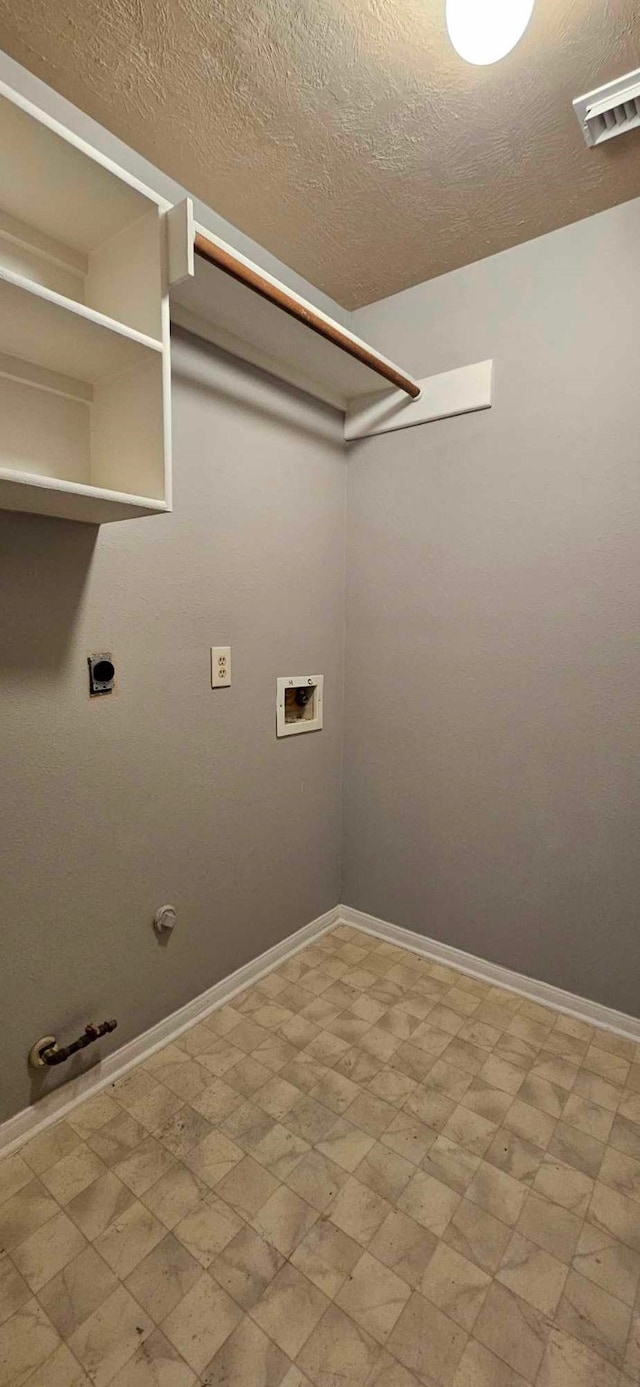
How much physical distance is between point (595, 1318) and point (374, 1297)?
38cm

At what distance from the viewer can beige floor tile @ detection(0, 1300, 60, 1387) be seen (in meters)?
0.88

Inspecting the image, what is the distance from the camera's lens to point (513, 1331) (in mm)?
945

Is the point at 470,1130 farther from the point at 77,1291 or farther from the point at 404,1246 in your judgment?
the point at 77,1291

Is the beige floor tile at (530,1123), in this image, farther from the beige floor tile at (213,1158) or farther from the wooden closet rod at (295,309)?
the wooden closet rod at (295,309)

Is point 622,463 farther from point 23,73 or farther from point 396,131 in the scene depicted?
point 23,73

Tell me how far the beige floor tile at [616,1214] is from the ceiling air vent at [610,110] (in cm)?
236

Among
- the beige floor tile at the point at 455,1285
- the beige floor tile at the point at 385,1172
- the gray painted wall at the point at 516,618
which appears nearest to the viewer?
the beige floor tile at the point at 455,1285

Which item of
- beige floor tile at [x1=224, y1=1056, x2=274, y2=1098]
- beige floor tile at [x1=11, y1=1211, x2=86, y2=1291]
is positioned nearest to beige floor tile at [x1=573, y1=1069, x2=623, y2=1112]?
beige floor tile at [x1=224, y1=1056, x2=274, y2=1098]

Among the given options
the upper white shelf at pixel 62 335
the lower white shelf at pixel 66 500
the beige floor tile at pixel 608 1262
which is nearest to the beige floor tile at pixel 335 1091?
the beige floor tile at pixel 608 1262

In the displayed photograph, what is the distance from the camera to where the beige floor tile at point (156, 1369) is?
87 centimetres

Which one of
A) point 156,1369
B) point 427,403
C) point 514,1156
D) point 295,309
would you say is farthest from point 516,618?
point 156,1369

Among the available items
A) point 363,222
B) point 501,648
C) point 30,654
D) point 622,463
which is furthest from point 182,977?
point 363,222

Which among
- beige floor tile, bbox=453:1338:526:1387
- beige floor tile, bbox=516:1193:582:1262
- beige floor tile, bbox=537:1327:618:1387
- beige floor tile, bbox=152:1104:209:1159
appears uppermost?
beige floor tile, bbox=152:1104:209:1159

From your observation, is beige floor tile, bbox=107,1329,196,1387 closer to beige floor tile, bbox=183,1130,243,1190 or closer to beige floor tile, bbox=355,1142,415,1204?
beige floor tile, bbox=183,1130,243,1190
